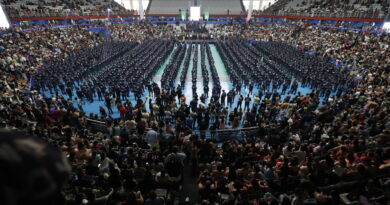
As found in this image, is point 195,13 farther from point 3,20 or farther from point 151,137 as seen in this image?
point 151,137

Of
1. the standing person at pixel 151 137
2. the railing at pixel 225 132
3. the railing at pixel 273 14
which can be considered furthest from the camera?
the railing at pixel 273 14

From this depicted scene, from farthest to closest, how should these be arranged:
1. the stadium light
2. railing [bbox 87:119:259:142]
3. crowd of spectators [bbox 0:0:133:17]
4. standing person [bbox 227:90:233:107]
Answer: crowd of spectators [bbox 0:0:133:17], the stadium light, standing person [bbox 227:90:233:107], railing [bbox 87:119:259:142]

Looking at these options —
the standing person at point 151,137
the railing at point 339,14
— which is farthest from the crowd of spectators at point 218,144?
the railing at point 339,14

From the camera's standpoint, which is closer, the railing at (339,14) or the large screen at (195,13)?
the railing at (339,14)

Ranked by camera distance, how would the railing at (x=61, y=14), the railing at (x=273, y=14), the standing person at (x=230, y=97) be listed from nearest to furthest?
the standing person at (x=230, y=97) < the railing at (x=273, y=14) < the railing at (x=61, y=14)

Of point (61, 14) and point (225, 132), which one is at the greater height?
point (61, 14)

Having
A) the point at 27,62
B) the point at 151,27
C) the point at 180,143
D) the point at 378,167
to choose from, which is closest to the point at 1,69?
the point at 27,62

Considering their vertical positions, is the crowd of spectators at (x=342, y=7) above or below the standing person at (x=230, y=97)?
above

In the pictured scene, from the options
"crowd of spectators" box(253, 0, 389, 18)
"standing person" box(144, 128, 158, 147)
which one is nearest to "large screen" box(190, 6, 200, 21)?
"crowd of spectators" box(253, 0, 389, 18)

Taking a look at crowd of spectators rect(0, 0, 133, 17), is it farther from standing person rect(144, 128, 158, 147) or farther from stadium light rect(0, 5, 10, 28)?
standing person rect(144, 128, 158, 147)

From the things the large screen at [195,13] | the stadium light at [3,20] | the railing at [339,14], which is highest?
the large screen at [195,13]

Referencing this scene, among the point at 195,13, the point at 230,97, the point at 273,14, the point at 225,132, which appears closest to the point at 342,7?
the point at 273,14

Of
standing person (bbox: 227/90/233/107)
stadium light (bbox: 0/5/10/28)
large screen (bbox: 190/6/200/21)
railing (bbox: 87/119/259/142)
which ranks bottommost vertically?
railing (bbox: 87/119/259/142)

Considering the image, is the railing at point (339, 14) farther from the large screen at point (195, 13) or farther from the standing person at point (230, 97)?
the standing person at point (230, 97)
